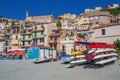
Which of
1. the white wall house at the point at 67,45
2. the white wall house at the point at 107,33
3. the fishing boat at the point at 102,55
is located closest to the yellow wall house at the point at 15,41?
the white wall house at the point at 67,45

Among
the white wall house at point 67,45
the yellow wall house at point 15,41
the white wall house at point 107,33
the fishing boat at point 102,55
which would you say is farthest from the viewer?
the yellow wall house at point 15,41

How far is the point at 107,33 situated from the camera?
44.0 meters

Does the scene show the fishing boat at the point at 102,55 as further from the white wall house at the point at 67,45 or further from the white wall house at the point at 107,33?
the white wall house at the point at 67,45

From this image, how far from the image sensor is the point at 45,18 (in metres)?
136

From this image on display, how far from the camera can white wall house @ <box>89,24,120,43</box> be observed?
43.0m

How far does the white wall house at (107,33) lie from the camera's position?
43.0m

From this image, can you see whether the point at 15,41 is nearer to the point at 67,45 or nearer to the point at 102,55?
the point at 67,45

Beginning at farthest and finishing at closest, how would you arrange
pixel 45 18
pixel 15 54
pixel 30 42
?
pixel 45 18, pixel 30 42, pixel 15 54

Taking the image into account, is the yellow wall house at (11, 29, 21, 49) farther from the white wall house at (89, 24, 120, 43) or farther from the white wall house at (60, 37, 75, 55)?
the white wall house at (89, 24, 120, 43)

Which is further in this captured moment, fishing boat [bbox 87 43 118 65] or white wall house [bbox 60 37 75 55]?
white wall house [bbox 60 37 75 55]

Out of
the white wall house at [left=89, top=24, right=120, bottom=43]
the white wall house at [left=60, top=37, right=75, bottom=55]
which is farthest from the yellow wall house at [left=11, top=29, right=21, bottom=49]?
the white wall house at [left=89, top=24, right=120, bottom=43]

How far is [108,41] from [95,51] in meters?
12.0

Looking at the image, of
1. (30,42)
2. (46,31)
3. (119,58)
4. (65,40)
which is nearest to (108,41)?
(119,58)

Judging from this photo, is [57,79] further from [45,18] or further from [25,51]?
[45,18]
